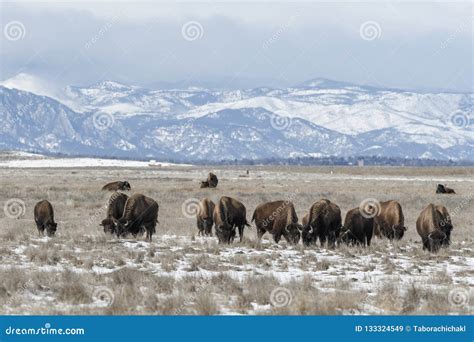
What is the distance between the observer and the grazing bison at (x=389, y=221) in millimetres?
26500

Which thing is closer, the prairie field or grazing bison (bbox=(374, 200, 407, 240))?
the prairie field

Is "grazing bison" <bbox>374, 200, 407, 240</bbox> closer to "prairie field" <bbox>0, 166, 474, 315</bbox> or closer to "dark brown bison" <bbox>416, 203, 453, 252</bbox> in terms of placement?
"prairie field" <bbox>0, 166, 474, 315</bbox>

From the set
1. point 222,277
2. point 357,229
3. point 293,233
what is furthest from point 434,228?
point 222,277

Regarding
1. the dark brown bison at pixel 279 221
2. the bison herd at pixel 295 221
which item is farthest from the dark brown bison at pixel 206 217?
the dark brown bison at pixel 279 221

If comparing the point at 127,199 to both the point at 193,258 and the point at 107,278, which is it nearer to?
the point at 193,258

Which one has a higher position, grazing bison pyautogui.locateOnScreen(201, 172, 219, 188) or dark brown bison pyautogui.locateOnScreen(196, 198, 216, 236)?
grazing bison pyautogui.locateOnScreen(201, 172, 219, 188)

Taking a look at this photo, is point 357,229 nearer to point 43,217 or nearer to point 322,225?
point 322,225

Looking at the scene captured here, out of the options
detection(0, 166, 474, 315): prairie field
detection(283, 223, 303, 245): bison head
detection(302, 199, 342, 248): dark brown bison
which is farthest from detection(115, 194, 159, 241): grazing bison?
detection(302, 199, 342, 248): dark brown bison

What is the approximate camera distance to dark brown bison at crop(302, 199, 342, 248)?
76.0ft

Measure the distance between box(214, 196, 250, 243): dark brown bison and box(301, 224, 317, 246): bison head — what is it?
2.30 m

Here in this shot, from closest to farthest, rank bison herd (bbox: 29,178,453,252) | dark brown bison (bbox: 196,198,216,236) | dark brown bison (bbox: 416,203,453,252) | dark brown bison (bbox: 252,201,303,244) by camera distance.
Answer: dark brown bison (bbox: 416,203,453,252)
bison herd (bbox: 29,178,453,252)
dark brown bison (bbox: 252,201,303,244)
dark brown bison (bbox: 196,198,216,236)

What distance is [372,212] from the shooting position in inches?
1040

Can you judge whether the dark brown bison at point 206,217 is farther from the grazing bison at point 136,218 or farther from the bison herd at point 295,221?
the grazing bison at point 136,218
